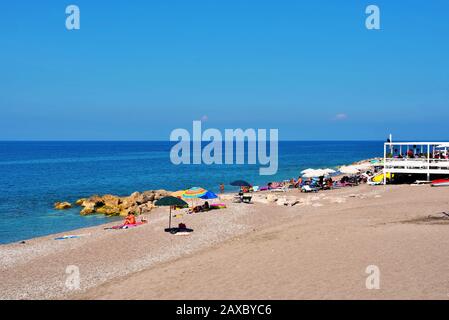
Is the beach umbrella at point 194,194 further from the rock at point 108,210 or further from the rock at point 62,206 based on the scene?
the rock at point 62,206

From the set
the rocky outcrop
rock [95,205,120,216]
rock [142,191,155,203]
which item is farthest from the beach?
rock [142,191,155,203]

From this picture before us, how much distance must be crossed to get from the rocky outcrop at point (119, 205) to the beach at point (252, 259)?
7.45 m

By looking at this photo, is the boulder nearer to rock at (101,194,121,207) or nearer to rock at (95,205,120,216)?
rock at (101,194,121,207)

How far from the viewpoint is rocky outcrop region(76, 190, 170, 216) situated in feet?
101

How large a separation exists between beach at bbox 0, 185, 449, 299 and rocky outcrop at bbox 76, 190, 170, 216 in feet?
24.4

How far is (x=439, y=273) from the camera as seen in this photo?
1071 cm

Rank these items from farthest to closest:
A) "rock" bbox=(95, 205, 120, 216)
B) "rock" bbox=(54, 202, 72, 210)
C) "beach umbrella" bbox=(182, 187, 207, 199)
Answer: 1. "rock" bbox=(54, 202, 72, 210)
2. "rock" bbox=(95, 205, 120, 216)
3. "beach umbrella" bbox=(182, 187, 207, 199)

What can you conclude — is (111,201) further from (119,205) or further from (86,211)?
(86,211)

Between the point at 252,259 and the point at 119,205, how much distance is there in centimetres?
2102

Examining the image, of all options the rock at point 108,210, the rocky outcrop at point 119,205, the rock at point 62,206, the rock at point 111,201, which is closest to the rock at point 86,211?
the rocky outcrop at point 119,205

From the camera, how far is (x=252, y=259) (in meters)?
13.4
